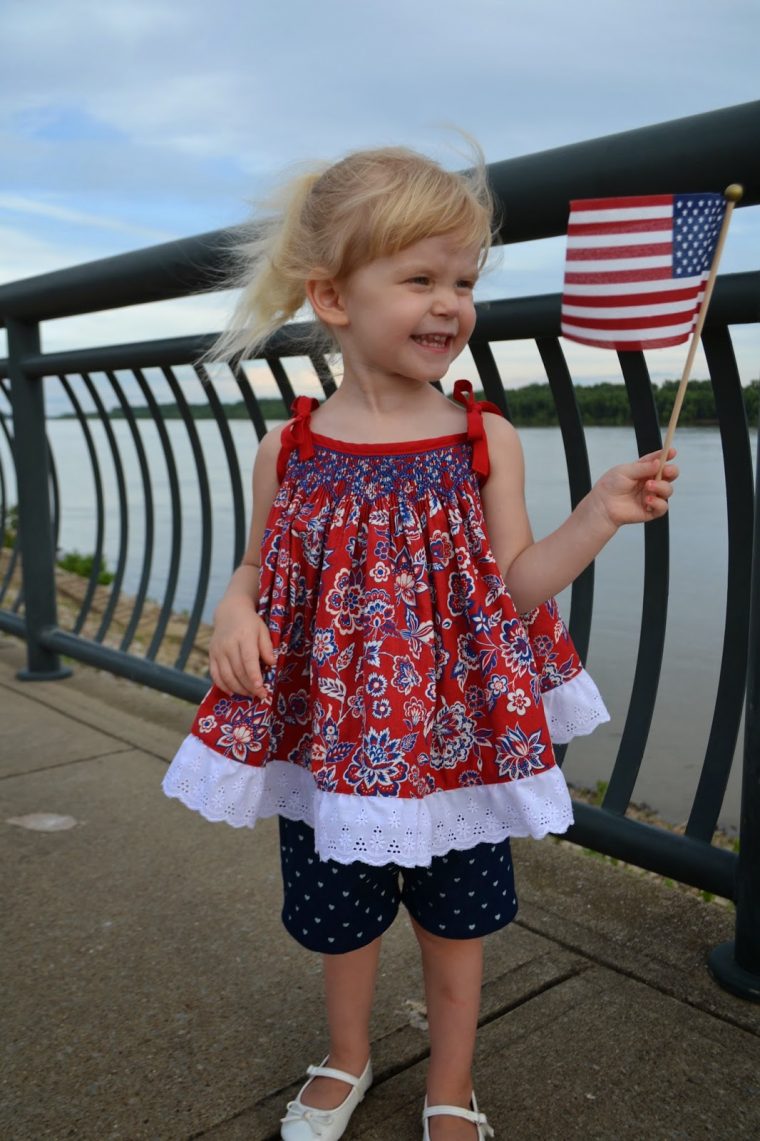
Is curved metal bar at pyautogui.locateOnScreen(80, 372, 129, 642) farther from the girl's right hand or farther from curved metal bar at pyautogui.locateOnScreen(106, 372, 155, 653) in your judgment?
the girl's right hand

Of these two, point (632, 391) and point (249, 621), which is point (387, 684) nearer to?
point (249, 621)

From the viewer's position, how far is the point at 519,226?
2.07 metres

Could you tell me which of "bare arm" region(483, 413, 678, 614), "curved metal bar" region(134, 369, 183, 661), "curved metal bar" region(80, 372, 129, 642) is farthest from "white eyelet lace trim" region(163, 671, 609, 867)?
"curved metal bar" region(80, 372, 129, 642)

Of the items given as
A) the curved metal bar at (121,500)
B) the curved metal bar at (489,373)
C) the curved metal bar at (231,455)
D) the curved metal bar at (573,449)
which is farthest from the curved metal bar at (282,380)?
the curved metal bar at (121,500)

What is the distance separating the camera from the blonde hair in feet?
5.07

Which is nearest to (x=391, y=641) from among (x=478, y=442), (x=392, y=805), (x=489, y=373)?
(x=392, y=805)

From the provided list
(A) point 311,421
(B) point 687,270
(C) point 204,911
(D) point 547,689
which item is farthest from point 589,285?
(C) point 204,911

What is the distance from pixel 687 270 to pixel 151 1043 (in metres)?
1.54

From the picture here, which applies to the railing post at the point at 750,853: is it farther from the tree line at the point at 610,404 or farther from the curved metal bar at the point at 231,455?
Result: the curved metal bar at the point at 231,455

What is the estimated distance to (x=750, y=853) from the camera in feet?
6.31

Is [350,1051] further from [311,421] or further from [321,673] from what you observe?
[311,421]

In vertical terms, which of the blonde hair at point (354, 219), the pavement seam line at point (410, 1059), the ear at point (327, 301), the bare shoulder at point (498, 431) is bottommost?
the pavement seam line at point (410, 1059)

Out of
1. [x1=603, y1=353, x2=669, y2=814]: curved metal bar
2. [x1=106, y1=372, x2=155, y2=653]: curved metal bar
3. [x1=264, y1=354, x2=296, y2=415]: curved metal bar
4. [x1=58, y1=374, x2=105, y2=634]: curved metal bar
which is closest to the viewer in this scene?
[x1=603, y1=353, x2=669, y2=814]: curved metal bar

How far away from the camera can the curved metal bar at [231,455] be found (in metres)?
3.54
